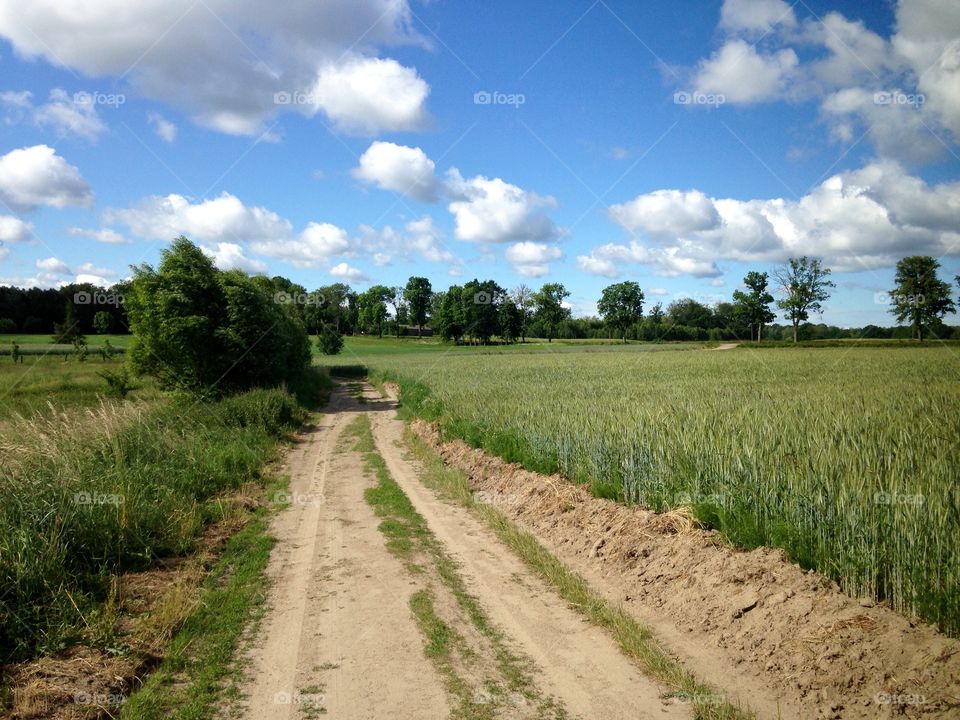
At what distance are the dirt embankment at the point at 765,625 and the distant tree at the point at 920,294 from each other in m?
72.5

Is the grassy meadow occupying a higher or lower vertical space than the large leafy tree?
lower

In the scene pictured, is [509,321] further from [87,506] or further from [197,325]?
[87,506]

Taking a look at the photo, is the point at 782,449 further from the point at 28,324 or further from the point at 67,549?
the point at 28,324

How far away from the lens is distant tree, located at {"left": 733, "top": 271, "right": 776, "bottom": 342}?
9125 centimetres

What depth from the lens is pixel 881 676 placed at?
4176mm

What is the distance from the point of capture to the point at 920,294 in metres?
65.8

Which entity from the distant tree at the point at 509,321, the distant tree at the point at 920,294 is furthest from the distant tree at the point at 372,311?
the distant tree at the point at 920,294

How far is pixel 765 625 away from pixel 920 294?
7740cm

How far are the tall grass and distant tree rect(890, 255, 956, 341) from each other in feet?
244

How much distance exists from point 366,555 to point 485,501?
3047 millimetres

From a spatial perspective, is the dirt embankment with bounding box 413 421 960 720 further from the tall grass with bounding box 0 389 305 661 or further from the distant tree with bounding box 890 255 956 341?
the distant tree with bounding box 890 255 956 341

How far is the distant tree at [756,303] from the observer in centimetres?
Answer: 9125

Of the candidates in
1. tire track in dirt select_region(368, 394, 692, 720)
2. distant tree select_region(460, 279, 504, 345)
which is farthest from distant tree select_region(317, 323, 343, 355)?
tire track in dirt select_region(368, 394, 692, 720)

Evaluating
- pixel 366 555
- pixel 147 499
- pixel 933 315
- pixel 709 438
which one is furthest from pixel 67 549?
pixel 933 315
